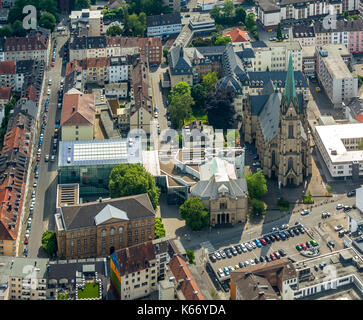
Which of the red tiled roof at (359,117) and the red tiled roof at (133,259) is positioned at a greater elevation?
the red tiled roof at (359,117)

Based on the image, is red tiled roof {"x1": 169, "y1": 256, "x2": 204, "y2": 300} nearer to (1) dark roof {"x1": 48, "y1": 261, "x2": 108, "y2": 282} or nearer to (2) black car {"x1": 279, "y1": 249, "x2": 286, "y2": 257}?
(1) dark roof {"x1": 48, "y1": 261, "x2": 108, "y2": 282}

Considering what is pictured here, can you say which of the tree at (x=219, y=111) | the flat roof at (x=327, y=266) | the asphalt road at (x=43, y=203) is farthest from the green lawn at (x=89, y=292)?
the tree at (x=219, y=111)

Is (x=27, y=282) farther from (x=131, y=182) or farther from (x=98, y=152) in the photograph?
(x=98, y=152)

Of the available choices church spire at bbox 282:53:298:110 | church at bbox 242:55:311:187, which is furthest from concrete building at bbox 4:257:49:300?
church spire at bbox 282:53:298:110

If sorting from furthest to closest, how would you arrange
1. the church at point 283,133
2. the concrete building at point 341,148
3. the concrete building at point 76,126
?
1. the concrete building at point 76,126
2. the concrete building at point 341,148
3. the church at point 283,133

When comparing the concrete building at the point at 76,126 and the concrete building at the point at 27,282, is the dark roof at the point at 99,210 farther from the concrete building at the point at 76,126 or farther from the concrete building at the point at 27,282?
the concrete building at the point at 76,126
